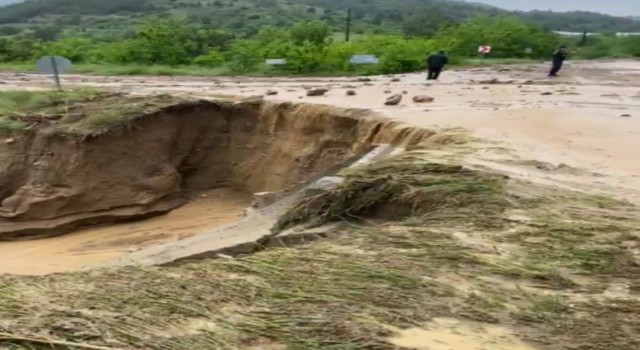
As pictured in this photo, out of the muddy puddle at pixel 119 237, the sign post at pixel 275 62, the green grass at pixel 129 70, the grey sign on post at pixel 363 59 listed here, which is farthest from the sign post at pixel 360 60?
the muddy puddle at pixel 119 237

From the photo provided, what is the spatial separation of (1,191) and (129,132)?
2719mm

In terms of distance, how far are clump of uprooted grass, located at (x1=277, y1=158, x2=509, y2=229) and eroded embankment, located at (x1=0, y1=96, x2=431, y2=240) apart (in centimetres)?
612

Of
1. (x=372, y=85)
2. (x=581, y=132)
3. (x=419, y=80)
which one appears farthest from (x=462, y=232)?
(x=419, y=80)

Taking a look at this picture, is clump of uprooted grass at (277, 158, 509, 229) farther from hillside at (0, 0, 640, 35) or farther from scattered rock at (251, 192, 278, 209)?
hillside at (0, 0, 640, 35)

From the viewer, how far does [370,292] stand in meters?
5.29

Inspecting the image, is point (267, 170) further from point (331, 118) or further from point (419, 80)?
point (419, 80)

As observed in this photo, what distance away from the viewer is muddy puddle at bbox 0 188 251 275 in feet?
45.3

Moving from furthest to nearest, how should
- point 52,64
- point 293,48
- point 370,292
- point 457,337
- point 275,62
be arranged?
point 293,48, point 275,62, point 52,64, point 370,292, point 457,337

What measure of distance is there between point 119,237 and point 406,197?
8.99 meters

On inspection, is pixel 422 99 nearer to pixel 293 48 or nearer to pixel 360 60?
pixel 360 60

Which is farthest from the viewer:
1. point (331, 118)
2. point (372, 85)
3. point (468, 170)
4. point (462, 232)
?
point (372, 85)

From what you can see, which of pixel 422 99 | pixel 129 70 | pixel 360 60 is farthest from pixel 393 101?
pixel 129 70

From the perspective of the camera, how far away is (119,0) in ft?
334

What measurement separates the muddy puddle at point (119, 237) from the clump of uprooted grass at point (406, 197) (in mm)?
5990
